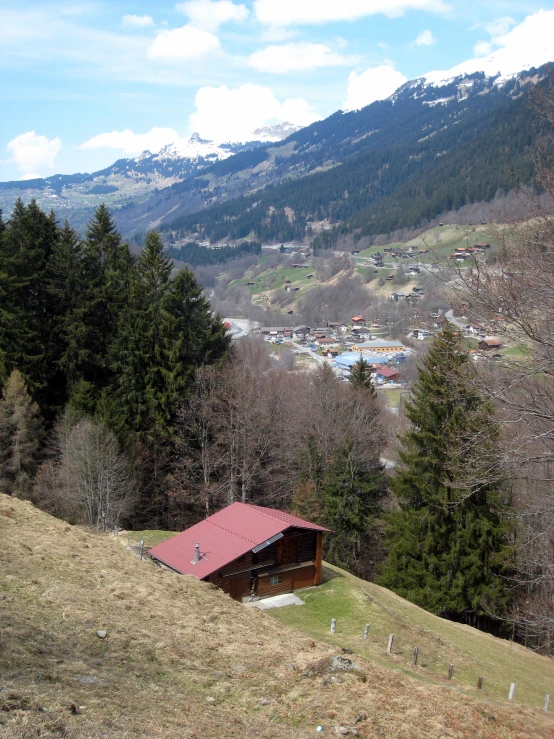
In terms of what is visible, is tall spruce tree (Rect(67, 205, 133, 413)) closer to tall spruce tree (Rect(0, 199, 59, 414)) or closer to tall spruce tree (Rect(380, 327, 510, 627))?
tall spruce tree (Rect(0, 199, 59, 414))

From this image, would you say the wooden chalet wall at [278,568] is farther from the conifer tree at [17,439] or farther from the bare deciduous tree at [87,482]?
the conifer tree at [17,439]

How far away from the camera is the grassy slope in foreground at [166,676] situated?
7.70m

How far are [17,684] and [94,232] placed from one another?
1414 inches

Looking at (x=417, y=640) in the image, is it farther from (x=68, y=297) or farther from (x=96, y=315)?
(x=68, y=297)

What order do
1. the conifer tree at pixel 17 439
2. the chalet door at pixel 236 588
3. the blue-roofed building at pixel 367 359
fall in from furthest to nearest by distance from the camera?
the blue-roofed building at pixel 367 359, the conifer tree at pixel 17 439, the chalet door at pixel 236 588

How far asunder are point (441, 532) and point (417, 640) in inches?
350

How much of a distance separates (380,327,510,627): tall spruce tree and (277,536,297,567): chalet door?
21.0 ft

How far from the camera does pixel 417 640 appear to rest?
18641mm

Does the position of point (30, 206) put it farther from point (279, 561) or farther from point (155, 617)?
point (155, 617)

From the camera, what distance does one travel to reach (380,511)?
32.1m

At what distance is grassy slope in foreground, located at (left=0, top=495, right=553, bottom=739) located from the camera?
7.70 meters

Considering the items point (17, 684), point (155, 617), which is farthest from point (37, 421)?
point (17, 684)

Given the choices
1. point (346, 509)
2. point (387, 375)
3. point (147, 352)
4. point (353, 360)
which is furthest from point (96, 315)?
point (353, 360)

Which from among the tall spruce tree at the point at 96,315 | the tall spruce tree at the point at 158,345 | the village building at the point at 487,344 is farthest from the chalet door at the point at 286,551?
the tall spruce tree at the point at 96,315
